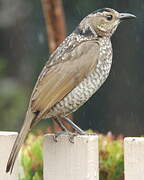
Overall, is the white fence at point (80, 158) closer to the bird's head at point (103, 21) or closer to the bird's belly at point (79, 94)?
the bird's belly at point (79, 94)

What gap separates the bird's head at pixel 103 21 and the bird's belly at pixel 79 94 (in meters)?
0.41

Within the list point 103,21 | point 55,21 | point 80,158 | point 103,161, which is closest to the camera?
point 80,158

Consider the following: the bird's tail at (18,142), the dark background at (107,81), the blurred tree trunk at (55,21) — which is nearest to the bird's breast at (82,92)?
the bird's tail at (18,142)

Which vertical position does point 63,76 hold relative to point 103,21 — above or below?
below

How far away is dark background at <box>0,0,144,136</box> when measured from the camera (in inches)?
430

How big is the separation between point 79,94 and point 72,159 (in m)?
0.79

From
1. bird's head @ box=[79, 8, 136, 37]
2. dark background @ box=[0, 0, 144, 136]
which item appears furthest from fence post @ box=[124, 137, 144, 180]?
dark background @ box=[0, 0, 144, 136]

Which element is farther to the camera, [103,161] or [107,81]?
[107,81]

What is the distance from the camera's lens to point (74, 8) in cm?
1148

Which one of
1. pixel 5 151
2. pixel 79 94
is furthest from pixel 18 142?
pixel 79 94

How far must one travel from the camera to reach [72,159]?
4039mm

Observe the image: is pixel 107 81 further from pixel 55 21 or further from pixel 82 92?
pixel 82 92

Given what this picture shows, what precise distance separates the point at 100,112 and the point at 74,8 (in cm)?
147

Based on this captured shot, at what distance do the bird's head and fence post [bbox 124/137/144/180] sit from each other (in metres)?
1.48
